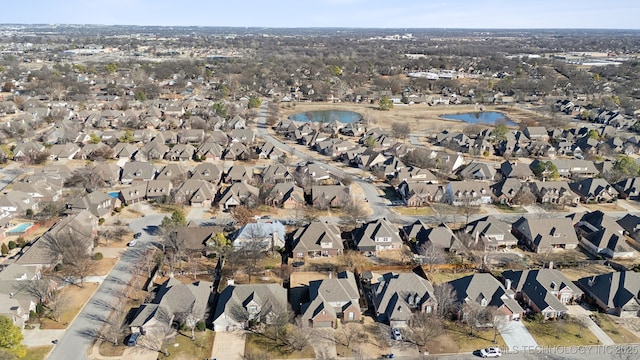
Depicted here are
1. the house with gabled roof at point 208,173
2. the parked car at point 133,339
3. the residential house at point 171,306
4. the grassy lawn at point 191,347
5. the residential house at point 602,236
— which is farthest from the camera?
the house with gabled roof at point 208,173

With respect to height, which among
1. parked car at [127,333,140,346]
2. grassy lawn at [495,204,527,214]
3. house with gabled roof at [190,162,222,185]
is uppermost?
house with gabled roof at [190,162,222,185]

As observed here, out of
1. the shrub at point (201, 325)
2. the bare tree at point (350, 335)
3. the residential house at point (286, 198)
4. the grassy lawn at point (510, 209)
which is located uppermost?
the residential house at point (286, 198)

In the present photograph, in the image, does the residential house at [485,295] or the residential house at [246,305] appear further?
the residential house at [485,295]

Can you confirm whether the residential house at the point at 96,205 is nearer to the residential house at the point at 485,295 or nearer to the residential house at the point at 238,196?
the residential house at the point at 238,196

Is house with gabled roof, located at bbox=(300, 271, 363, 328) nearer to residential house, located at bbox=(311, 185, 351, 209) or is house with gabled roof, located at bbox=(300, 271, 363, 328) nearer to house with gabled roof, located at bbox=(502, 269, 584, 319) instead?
house with gabled roof, located at bbox=(502, 269, 584, 319)

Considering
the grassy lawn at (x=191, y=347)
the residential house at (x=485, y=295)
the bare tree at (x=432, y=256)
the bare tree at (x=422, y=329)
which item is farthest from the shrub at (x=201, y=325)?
the bare tree at (x=432, y=256)

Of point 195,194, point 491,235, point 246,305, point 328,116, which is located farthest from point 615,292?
point 328,116

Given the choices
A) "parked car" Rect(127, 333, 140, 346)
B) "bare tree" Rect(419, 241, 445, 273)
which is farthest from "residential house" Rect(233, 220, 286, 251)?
"bare tree" Rect(419, 241, 445, 273)
